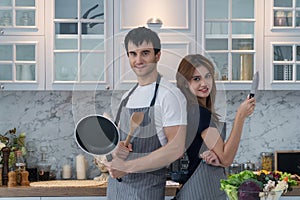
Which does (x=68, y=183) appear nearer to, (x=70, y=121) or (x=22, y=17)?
(x=70, y=121)

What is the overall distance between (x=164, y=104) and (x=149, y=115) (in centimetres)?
7

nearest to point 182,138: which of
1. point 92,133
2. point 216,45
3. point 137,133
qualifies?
point 137,133

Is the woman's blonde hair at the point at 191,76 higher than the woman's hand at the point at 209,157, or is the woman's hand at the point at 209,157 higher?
the woman's blonde hair at the point at 191,76

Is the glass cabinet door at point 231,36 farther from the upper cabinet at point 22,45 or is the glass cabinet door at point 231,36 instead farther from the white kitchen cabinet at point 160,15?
the upper cabinet at point 22,45

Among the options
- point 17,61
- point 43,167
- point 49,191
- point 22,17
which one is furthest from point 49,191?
Answer: point 22,17

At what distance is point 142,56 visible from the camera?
94.3 inches

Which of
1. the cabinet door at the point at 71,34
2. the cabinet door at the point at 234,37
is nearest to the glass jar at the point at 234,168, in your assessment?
the cabinet door at the point at 234,37

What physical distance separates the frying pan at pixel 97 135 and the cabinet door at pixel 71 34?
1.53m

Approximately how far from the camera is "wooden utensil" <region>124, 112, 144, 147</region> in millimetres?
2404


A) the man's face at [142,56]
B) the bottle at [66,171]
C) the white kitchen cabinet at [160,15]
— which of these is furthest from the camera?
the bottle at [66,171]

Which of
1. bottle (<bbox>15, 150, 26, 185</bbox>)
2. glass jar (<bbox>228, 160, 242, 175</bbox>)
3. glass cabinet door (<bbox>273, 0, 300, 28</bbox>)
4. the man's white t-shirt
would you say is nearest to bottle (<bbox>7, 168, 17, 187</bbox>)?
bottle (<bbox>15, 150, 26, 185</bbox>)

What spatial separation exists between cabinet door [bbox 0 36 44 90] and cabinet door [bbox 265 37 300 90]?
1.48 metres

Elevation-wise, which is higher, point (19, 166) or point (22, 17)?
→ point (22, 17)

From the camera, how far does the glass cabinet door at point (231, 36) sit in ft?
13.1
